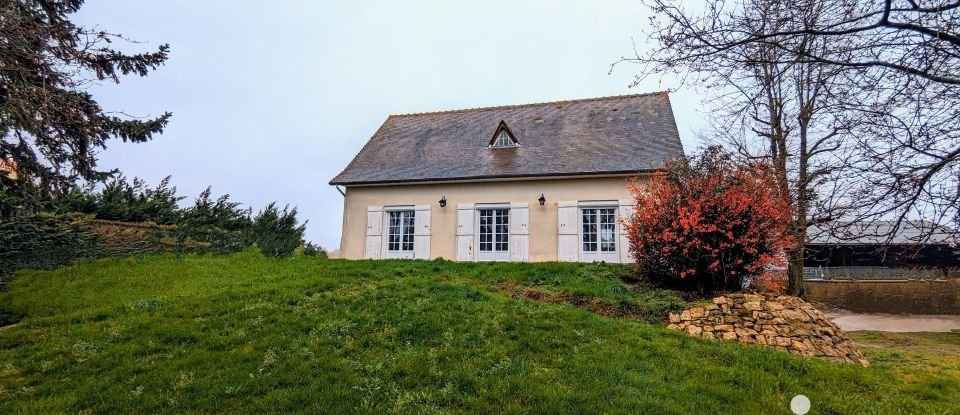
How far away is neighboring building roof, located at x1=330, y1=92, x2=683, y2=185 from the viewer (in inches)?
527

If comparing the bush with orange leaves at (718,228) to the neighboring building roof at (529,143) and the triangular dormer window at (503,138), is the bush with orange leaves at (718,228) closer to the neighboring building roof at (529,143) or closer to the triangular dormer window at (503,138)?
the neighboring building roof at (529,143)

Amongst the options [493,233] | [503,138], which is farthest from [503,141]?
[493,233]

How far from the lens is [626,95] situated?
16969 millimetres

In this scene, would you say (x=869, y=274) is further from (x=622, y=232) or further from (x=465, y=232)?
(x=465, y=232)

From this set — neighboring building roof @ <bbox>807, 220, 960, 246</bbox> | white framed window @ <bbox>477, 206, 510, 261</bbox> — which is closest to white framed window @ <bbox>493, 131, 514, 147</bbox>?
white framed window @ <bbox>477, 206, 510, 261</bbox>

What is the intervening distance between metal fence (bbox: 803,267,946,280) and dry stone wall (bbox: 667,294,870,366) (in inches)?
429

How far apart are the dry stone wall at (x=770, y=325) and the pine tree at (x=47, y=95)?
25.6ft

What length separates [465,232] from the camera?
1380 centimetres

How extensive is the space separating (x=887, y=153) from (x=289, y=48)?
14.3 meters

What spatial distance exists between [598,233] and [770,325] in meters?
6.45

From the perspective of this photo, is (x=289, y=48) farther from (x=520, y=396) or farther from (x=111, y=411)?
(x=520, y=396)

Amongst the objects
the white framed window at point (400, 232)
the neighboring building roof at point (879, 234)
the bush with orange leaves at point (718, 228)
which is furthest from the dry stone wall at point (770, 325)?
the white framed window at point (400, 232)

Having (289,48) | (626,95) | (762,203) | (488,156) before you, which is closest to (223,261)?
(289,48)

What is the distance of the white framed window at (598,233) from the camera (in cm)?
1288
